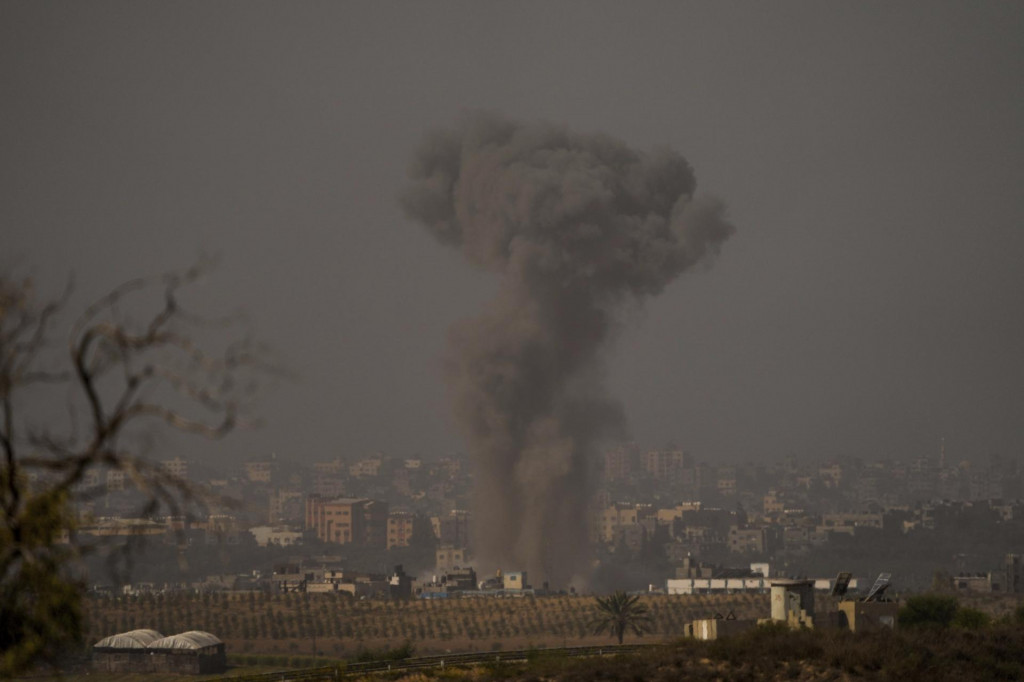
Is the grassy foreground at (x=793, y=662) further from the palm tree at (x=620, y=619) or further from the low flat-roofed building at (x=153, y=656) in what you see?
the palm tree at (x=620, y=619)

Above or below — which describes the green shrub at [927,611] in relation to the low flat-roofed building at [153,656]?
above

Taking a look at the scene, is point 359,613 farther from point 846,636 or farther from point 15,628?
point 15,628

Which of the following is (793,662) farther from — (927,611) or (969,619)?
(969,619)

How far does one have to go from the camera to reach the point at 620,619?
60562 mm

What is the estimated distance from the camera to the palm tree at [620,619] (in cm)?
6081

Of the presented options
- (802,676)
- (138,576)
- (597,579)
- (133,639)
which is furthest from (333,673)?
(138,576)

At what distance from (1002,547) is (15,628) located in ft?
533

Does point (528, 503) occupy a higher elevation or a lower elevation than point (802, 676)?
higher

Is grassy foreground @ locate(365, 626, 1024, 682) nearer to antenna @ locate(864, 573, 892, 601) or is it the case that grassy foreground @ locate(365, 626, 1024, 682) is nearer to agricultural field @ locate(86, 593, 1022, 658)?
antenna @ locate(864, 573, 892, 601)

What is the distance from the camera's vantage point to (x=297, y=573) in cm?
10650

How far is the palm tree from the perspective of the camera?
60.8 m

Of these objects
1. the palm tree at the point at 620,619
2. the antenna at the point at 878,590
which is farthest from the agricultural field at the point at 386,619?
the antenna at the point at 878,590

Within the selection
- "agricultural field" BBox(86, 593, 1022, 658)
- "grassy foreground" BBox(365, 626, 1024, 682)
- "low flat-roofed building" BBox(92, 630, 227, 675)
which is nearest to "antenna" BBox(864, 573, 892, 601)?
"grassy foreground" BBox(365, 626, 1024, 682)

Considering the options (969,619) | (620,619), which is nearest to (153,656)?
(620,619)
